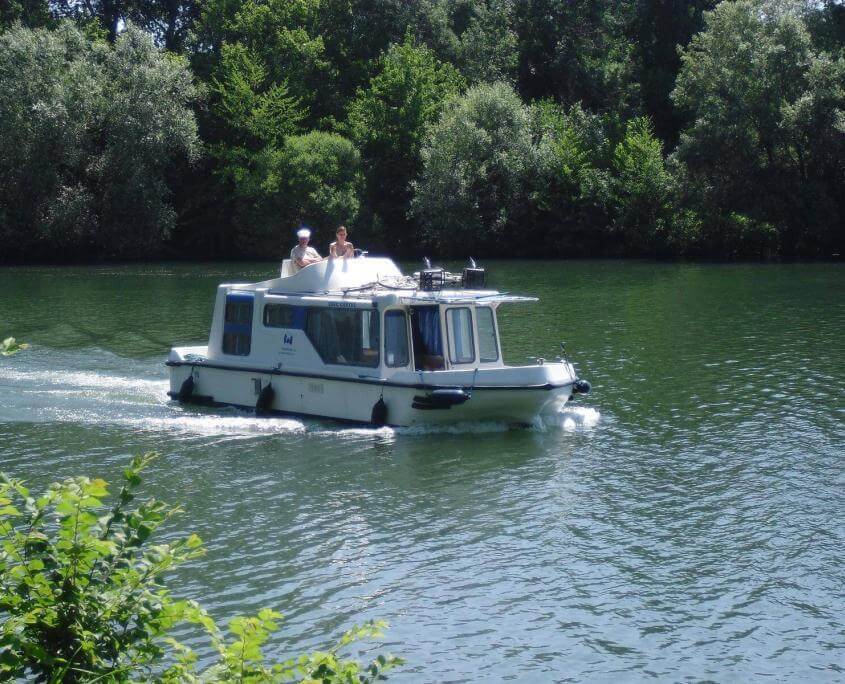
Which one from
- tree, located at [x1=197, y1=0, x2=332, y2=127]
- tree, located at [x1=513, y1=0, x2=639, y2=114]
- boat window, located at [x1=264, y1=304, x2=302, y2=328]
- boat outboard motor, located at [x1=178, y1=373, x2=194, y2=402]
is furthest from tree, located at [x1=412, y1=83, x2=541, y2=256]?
boat window, located at [x1=264, y1=304, x2=302, y2=328]

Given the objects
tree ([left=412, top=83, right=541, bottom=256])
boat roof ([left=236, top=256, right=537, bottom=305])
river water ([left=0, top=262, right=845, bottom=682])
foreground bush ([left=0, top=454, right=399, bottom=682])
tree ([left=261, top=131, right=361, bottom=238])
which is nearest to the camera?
foreground bush ([left=0, top=454, right=399, bottom=682])

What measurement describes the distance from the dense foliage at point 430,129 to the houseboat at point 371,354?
1639 inches

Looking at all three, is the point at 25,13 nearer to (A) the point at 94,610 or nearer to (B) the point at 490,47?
(B) the point at 490,47

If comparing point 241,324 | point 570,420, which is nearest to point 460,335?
point 570,420

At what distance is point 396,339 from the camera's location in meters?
22.0

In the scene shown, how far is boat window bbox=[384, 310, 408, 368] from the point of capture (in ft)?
72.0

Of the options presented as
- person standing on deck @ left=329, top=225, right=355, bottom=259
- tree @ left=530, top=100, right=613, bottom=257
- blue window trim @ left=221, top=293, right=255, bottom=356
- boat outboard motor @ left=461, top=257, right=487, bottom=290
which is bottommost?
blue window trim @ left=221, top=293, right=255, bottom=356

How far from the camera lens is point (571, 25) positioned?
7838 centimetres

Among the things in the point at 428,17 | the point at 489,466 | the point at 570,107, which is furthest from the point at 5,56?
the point at 489,466

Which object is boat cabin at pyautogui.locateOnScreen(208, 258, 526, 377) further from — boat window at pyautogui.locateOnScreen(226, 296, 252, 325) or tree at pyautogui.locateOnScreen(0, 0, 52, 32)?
tree at pyautogui.locateOnScreen(0, 0, 52, 32)

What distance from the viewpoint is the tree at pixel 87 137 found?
2424 inches

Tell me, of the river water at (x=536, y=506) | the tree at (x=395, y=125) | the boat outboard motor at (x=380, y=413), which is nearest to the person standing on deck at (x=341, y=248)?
the boat outboard motor at (x=380, y=413)

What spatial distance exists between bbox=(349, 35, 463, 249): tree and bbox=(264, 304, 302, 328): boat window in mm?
47541

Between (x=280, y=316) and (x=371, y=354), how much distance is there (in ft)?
8.17
